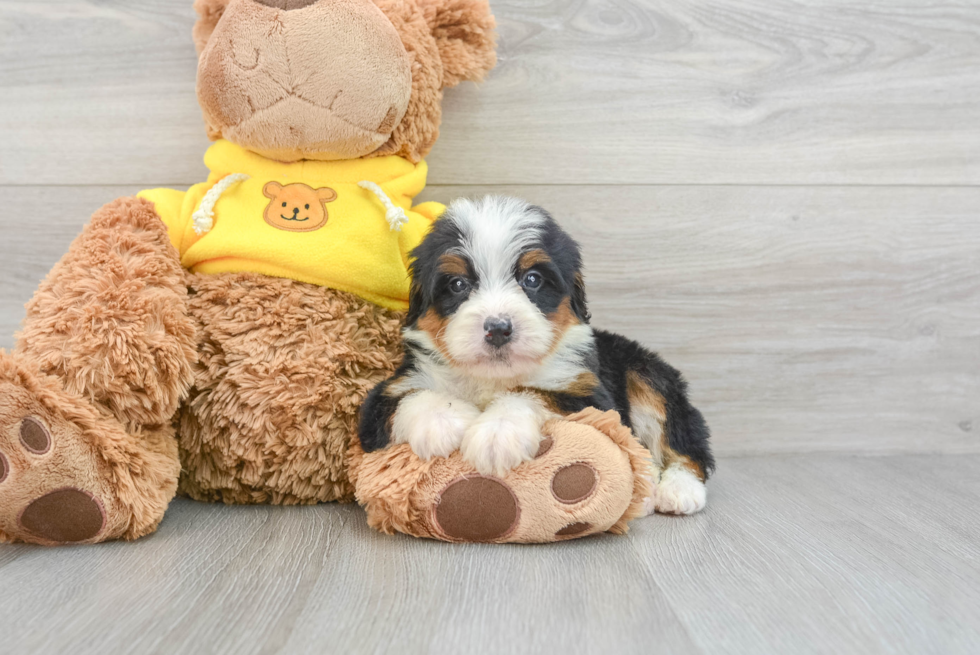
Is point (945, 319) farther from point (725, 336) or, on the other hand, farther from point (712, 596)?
point (712, 596)

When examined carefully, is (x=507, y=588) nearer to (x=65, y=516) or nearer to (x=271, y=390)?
(x=271, y=390)

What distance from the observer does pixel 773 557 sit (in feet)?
4.71

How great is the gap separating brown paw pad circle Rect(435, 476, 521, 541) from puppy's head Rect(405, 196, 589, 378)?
22 cm

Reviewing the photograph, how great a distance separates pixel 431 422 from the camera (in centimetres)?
146

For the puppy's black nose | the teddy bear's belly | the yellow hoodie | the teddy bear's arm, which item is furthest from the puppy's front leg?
the teddy bear's arm

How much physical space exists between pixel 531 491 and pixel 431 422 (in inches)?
9.3

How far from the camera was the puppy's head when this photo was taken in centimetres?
143

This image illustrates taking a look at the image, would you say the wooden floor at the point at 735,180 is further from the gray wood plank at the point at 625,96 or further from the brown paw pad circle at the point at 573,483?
the brown paw pad circle at the point at 573,483

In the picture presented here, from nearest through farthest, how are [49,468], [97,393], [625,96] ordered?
[49,468] < [97,393] < [625,96]

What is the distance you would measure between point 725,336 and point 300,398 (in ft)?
4.27

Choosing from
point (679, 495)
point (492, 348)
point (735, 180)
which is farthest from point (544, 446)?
point (735, 180)

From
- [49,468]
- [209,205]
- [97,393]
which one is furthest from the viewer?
[209,205]

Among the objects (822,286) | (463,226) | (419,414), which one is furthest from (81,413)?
(822,286)

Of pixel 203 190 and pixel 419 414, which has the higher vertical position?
pixel 203 190
